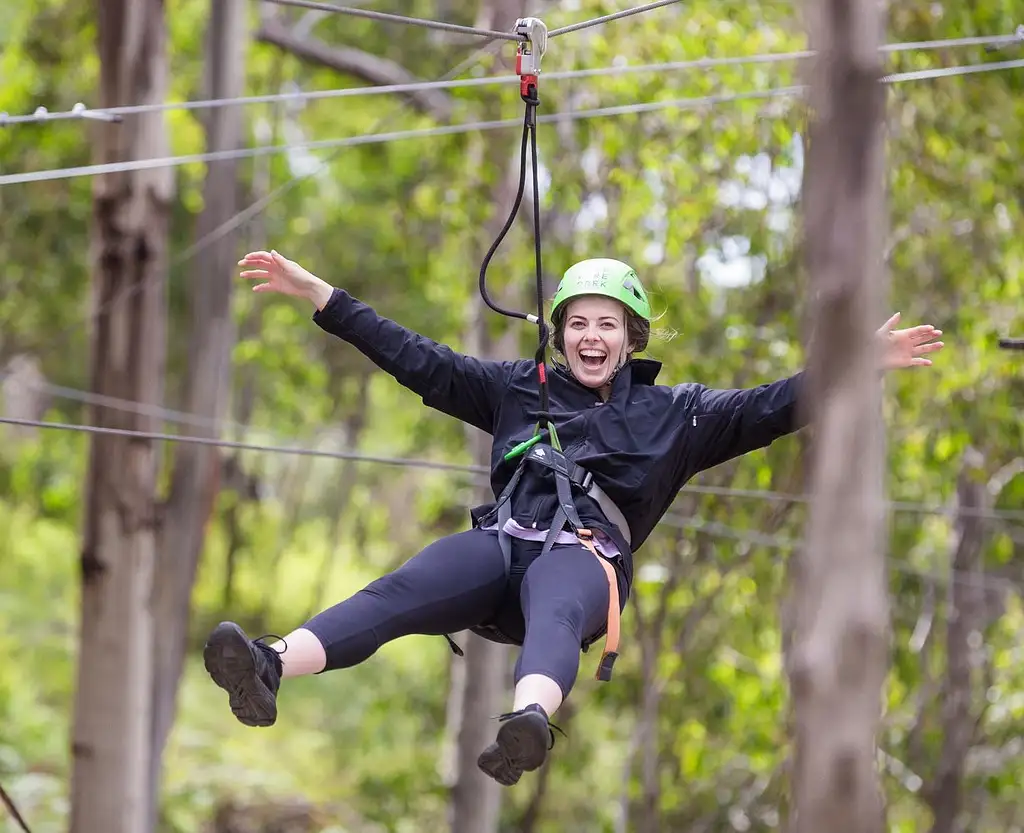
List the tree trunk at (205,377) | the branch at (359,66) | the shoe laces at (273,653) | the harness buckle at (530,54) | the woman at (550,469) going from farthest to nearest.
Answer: the branch at (359,66), the tree trunk at (205,377), the harness buckle at (530,54), the woman at (550,469), the shoe laces at (273,653)

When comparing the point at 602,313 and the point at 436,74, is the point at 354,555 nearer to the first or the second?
the point at 436,74

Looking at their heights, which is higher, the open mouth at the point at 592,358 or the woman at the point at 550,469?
the open mouth at the point at 592,358

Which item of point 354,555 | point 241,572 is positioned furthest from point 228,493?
point 354,555

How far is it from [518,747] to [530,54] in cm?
157

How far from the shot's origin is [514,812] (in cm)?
1019

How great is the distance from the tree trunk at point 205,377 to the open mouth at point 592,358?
4.34 m

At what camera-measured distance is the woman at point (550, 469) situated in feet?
9.55

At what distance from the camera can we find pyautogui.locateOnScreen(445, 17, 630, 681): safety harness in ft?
10.1

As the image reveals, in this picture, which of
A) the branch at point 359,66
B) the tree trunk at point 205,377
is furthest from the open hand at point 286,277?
the branch at point 359,66

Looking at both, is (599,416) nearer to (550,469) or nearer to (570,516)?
(550,469)

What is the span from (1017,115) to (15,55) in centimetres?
584

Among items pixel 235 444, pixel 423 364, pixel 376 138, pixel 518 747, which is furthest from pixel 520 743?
pixel 376 138

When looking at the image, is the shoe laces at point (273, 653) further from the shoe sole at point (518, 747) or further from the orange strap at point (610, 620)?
the orange strap at point (610, 620)

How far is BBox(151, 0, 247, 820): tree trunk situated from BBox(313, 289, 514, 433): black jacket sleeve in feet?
13.8
